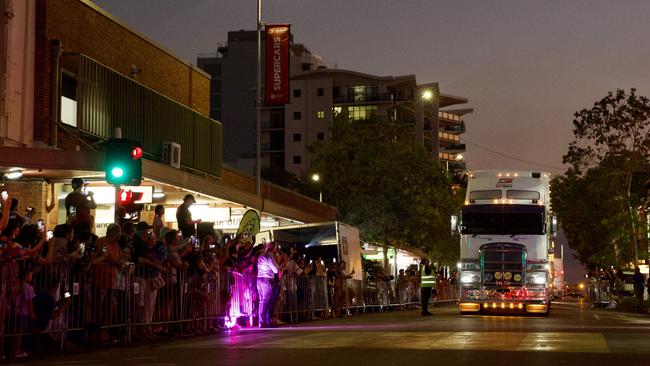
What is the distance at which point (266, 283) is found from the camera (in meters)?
25.0

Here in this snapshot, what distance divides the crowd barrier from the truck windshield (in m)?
7.12

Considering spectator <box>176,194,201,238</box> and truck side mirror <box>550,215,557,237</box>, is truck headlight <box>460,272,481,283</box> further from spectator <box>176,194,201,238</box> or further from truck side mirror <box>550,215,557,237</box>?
spectator <box>176,194,201,238</box>

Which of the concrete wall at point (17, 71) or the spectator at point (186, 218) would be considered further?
the concrete wall at point (17, 71)

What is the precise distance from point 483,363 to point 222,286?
9.88 m

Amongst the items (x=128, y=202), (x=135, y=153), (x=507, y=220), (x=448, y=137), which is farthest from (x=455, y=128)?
(x=135, y=153)

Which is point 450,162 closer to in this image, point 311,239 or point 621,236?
point 621,236

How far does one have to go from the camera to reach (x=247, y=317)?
947 inches

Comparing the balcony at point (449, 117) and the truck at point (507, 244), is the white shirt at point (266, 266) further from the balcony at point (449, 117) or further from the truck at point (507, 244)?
the balcony at point (449, 117)

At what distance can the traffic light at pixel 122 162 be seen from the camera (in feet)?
61.9

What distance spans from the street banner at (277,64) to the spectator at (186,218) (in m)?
17.3

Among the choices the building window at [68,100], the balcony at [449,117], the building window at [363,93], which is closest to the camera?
the building window at [68,100]

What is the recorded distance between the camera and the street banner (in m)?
40.7

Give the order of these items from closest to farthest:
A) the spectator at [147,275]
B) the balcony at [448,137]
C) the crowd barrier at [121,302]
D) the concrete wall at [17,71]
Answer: the crowd barrier at [121,302]
the spectator at [147,275]
the concrete wall at [17,71]
the balcony at [448,137]

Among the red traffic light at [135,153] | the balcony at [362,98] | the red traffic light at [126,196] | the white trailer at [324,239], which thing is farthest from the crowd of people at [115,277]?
the balcony at [362,98]
